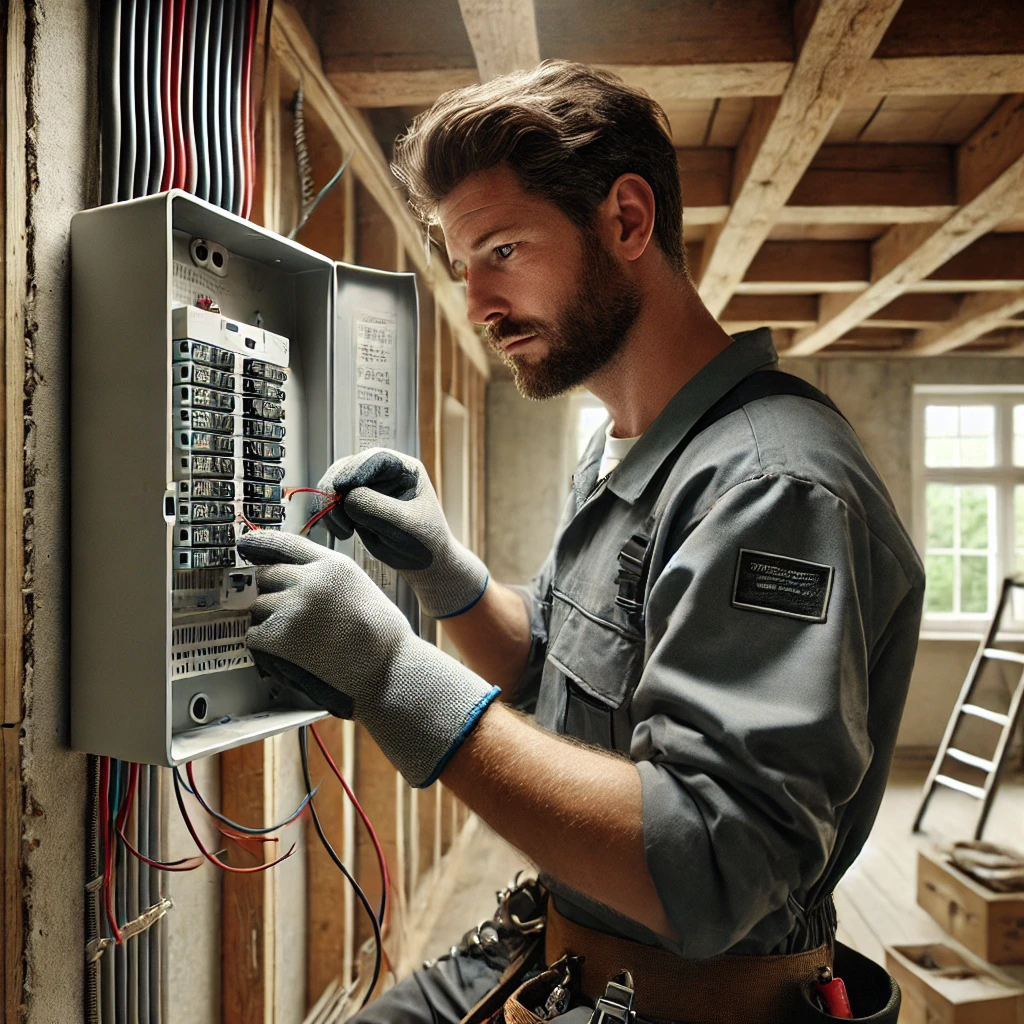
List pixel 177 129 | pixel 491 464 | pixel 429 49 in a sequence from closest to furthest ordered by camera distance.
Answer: pixel 177 129
pixel 429 49
pixel 491 464

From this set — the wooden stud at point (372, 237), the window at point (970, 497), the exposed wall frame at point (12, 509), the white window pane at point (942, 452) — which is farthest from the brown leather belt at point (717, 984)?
the white window pane at point (942, 452)

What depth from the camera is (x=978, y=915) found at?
2.78 metres

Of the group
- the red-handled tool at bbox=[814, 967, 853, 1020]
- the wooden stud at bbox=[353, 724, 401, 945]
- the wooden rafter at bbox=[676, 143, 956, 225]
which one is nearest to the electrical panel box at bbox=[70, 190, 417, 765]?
the red-handled tool at bbox=[814, 967, 853, 1020]

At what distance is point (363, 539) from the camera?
1.24m

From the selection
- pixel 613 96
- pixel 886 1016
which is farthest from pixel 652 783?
pixel 613 96

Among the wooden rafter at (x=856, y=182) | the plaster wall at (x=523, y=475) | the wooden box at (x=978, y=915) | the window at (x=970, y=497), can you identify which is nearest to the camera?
the wooden rafter at (x=856, y=182)

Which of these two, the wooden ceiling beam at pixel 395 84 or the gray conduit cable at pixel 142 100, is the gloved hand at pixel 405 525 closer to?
the gray conduit cable at pixel 142 100

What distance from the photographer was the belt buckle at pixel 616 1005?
919 mm

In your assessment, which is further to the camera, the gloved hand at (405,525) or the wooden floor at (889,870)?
the wooden floor at (889,870)

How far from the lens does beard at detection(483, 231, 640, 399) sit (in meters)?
1.10

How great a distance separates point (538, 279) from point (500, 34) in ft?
2.30

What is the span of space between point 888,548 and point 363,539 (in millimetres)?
704

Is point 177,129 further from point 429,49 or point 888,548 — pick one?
point 888,548

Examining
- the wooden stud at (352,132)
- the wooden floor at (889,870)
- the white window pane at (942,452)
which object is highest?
the wooden stud at (352,132)
